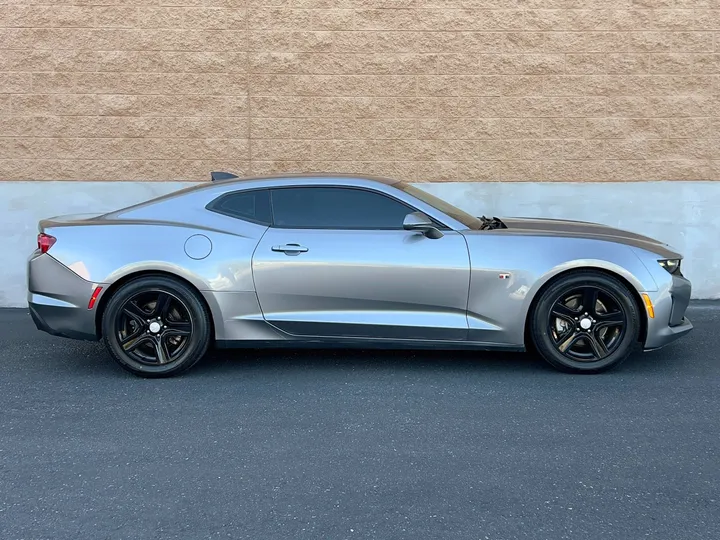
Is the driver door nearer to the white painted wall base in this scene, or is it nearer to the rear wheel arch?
the rear wheel arch

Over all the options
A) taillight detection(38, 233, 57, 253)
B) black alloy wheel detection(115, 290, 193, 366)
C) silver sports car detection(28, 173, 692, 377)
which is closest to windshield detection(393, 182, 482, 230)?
silver sports car detection(28, 173, 692, 377)

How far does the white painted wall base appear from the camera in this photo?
9367 mm

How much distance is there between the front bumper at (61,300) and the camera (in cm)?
605

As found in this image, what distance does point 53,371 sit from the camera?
6398mm

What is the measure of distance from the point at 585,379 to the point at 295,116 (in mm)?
4921

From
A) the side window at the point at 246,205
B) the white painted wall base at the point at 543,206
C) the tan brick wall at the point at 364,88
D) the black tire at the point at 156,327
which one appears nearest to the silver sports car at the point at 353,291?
the black tire at the point at 156,327

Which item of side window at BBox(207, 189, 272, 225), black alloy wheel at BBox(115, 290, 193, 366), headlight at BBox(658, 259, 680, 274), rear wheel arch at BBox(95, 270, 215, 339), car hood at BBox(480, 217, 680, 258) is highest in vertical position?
side window at BBox(207, 189, 272, 225)

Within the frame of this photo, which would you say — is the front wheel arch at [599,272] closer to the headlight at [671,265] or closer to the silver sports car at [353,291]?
the silver sports car at [353,291]

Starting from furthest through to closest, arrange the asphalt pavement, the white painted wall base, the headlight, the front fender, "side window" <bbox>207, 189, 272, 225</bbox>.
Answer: the white painted wall base → "side window" <bbox>207, 189, 272, 225</bbox> → the headlight → the front fender → the asphalt pavement

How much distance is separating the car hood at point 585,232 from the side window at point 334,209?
2.85ft

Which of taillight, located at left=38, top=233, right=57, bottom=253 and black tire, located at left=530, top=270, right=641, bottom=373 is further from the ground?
taillight, located at left=38, top=233, right=57, bottom=253

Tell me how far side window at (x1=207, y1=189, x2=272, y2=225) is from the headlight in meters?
2.94

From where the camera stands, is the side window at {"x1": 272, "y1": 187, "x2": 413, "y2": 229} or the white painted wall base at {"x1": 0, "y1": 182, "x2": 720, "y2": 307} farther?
the white painted wall base at {"x1": 0, "y1": 182, "x2": 720, "y2": 307}

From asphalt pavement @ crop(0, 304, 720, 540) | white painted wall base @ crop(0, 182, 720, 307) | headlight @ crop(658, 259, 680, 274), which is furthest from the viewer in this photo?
white painted wall base @ crop(0, 182, 720, 307)
